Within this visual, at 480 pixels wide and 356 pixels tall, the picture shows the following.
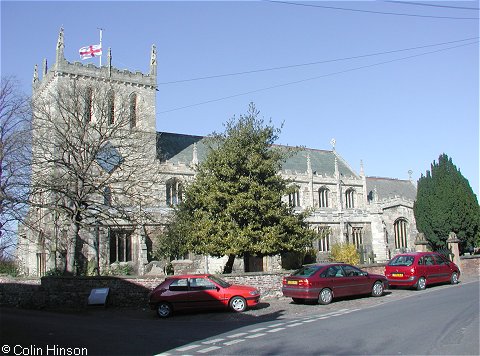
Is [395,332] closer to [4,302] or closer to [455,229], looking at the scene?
[4,302]

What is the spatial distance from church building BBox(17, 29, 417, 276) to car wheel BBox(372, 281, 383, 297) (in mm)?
8678

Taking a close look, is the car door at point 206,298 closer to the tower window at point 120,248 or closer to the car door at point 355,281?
the car door at point 355,281

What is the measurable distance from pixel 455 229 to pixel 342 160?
20959mm

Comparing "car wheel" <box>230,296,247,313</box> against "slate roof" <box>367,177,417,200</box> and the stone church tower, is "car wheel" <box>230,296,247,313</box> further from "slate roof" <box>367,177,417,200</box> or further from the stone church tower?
"slate roof" <box>367,177,417,200</box>

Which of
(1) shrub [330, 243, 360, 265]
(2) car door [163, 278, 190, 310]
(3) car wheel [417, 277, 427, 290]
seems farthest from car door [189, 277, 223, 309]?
(1) shrub [330, 243, 360, 265]

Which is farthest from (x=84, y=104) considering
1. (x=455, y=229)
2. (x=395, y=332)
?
(x=455, y=229)

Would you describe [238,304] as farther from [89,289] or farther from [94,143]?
[94,143]

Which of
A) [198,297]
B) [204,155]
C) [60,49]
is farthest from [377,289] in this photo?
[60,49]

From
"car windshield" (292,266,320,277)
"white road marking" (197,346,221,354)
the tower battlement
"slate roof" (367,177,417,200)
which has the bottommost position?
"white road marking" (197,346,221,354)

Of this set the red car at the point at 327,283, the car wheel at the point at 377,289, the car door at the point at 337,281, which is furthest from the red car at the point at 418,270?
the car door at the point at 337,281

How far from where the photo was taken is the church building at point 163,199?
2817 cm

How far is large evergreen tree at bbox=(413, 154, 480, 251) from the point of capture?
36.3 metres

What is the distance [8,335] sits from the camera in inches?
475

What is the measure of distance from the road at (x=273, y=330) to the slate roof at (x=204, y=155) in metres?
21.2
